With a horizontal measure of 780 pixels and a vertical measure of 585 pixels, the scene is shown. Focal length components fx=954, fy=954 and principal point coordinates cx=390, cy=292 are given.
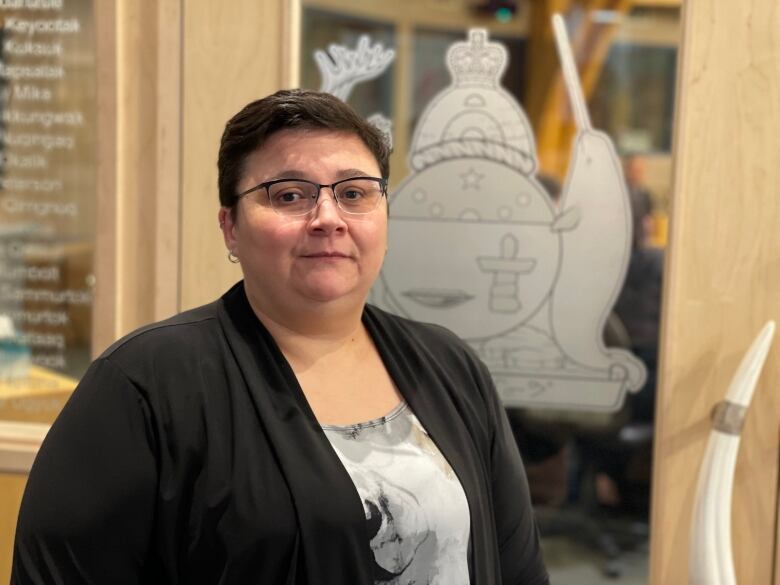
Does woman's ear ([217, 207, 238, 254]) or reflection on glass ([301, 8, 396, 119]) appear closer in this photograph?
woman's ear ([217, 207, 238, 254])

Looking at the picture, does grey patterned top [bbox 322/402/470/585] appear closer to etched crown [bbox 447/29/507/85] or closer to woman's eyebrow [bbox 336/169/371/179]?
woman's eyebrow [bbox 336/169/371/179]

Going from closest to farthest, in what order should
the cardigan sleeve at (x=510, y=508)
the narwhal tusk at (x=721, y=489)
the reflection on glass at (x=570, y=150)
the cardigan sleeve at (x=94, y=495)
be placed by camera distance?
the cardigan sleeve at (x=94, y=495) → the cardigan sleeve at (x=510, y=508) → the narwhal tusk at (x=721, y=489) → the reflection on glass at (x=570, y=150)

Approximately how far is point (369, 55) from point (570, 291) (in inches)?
26.4

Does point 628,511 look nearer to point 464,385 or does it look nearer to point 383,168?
point 464,385

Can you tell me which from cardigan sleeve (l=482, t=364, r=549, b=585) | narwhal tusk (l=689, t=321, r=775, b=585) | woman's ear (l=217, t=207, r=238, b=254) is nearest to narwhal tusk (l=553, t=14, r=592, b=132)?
narwhal tusk (l=689, t=321, r=775, b=585)

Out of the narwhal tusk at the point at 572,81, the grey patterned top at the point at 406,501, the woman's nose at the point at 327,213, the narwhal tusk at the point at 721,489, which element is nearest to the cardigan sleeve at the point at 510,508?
the grey patterned top at the point at 406,501

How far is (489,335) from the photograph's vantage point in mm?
2086

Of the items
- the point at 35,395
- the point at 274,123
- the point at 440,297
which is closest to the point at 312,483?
the point at 274,123

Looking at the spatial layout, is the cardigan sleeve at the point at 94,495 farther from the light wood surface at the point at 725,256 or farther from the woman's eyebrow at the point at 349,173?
the light wood surface at the point at 725,256

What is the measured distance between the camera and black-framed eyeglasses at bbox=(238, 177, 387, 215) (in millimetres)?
1263

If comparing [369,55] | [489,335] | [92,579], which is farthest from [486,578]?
[369,55]

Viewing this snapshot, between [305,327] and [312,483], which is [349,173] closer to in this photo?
[305,327]

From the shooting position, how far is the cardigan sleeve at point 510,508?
1.47 meters

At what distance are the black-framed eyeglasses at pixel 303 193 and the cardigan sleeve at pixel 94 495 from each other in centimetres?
30
